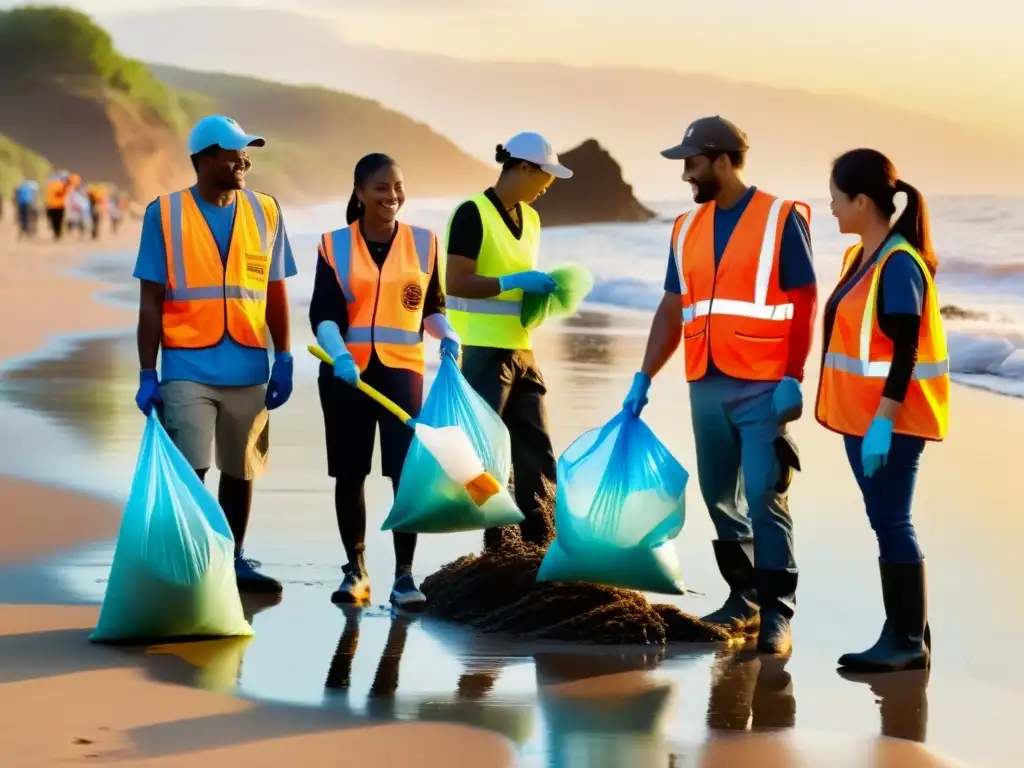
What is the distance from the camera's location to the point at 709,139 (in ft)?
19.3

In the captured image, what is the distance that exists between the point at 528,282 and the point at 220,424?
1.23m

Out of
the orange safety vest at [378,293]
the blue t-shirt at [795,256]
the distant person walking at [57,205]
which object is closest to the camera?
the blue t-shirt at [795,256]

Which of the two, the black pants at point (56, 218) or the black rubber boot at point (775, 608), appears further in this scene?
the black pants at point (56, 218)

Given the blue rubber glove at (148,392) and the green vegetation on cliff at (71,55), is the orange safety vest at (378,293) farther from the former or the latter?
the green vegetation on cliff at (71,55)

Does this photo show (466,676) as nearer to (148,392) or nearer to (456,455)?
(456,455)

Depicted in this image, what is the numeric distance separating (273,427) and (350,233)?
4430 mm

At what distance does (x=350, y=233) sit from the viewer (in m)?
6.43

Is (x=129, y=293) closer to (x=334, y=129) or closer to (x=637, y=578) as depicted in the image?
(x=637, y=578)

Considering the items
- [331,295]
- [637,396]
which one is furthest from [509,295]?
[637,396]

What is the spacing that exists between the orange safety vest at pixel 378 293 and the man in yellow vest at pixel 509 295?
0.30 meters

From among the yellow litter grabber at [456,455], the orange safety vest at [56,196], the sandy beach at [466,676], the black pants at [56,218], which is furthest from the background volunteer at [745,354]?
the black pants at [56,218]

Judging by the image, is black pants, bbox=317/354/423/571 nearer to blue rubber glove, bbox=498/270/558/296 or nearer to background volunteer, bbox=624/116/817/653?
blue rubber glove, bbox=498/270/558/296

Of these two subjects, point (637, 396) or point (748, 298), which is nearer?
point (748, 298)

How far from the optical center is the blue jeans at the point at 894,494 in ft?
18.0
